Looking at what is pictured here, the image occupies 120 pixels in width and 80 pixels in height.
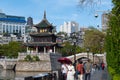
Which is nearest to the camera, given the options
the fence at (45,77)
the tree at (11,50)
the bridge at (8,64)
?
the fence at (45,77)

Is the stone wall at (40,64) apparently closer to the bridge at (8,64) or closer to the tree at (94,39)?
the bridge at (8,64)

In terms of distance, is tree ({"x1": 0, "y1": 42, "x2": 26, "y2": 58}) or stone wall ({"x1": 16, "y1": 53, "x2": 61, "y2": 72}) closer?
stone wall ({"x1": 16, "y1": 53, "x2": 61, "y2": 72})

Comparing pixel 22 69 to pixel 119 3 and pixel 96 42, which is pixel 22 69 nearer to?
pixel 96 42

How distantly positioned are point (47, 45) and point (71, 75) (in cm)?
6090

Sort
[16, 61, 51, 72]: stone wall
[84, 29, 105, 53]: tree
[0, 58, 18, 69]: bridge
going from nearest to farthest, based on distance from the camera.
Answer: [84, 29, 105, 53]: tree
[16, 61, 51, 72]: stone wall
[0, 58, 18, 69]: bridge

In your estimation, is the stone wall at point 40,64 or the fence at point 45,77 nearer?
the fence at point 45,77

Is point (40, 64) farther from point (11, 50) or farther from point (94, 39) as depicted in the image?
point (11, 50)

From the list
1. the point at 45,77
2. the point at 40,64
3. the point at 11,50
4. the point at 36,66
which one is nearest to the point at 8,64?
the point at 40,64

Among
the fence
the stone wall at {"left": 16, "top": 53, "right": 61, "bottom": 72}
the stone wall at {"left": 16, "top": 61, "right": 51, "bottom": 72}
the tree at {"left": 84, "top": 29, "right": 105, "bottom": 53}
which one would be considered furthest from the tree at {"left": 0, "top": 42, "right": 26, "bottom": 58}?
the fence

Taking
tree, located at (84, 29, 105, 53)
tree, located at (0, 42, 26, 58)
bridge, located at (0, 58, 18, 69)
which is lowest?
bridge, located at (0, 58, 18, 69)

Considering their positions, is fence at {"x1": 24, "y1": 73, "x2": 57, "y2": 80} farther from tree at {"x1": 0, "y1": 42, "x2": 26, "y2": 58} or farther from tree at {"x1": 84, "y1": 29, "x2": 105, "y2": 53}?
tree at {"x1": 0, "y1": 42, "x2": 26, "y2": 58}

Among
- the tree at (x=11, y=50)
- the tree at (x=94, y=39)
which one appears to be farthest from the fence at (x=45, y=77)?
the tree at (x=11, y=50)

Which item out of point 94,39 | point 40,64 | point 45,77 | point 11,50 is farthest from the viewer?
point 11,50

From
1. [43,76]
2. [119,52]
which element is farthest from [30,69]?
[119,52]
